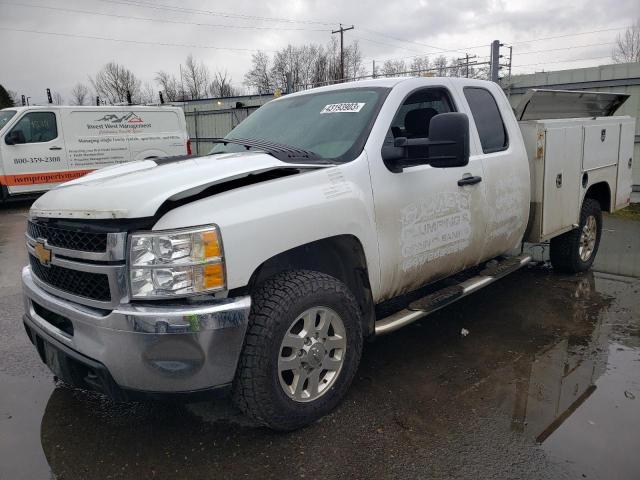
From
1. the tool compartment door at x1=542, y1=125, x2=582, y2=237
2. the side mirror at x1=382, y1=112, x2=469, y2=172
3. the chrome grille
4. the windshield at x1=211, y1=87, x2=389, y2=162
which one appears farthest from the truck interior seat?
the chrome grille

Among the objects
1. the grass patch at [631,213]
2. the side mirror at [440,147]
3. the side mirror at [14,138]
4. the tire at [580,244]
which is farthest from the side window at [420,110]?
the side mirror at [14,138]

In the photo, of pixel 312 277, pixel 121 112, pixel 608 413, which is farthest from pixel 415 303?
pixel 121 112

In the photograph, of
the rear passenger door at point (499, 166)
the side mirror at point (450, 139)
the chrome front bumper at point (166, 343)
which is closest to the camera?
the chrome front bumper at point (166, 343)

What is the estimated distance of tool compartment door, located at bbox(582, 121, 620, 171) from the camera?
5.23 metres

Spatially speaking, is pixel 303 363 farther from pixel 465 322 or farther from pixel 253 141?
pixel 465 322

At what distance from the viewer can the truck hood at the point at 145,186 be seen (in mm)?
2434

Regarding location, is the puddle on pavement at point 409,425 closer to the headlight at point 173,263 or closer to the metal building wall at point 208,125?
the headlight at point 173,263

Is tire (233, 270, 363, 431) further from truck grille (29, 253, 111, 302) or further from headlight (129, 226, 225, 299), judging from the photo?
truck grille (29, 253, 111, 302)

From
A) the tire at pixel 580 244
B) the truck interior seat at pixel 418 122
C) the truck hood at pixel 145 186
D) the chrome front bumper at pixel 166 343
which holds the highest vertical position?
the truck interior seat at pixel 418 122

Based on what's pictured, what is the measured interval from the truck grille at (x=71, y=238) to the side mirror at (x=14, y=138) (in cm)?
963

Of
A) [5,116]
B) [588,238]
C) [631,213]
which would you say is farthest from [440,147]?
[5,116]

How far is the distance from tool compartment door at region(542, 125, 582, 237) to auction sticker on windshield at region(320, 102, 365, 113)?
6.77ft

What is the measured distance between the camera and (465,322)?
4.51m

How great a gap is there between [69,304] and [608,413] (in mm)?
3027
